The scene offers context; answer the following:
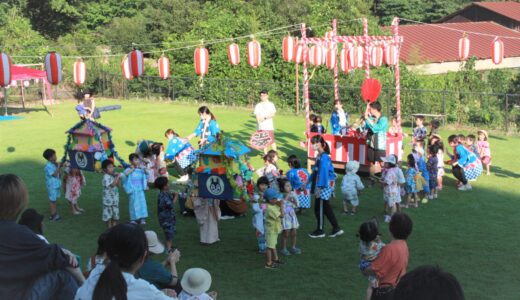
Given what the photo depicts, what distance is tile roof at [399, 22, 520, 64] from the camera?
44062 millimetres

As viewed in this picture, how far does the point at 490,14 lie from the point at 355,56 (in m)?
46.0

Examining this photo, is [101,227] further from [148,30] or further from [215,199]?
[148,30]

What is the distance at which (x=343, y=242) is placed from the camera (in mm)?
11516

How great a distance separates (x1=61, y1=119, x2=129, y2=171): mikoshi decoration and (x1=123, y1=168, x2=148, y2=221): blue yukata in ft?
3.00

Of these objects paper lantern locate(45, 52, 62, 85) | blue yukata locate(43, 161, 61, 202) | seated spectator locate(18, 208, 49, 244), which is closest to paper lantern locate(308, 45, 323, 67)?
paper lantern locate(45, 52, 62, 85)

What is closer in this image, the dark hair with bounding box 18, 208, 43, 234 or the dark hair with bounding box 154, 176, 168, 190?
the dark hair with bounding box 18, 208, 43, 234

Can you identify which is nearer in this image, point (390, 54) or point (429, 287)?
point (429, 287)

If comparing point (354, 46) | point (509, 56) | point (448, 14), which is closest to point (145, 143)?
point (354, 46)

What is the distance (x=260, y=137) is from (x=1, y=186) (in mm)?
13480

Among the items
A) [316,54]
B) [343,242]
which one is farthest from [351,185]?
[316,54]

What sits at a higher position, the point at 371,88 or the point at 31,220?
the point at 371,88

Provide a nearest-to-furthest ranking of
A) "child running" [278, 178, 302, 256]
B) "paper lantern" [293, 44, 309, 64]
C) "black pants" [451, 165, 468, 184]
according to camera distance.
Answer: "child running" [278, 178, 302, 256] < "black pants" [451, 165, 468, 184] < "paper lantern" [293, 44, 309, 64]

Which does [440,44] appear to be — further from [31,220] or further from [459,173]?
[31,220]

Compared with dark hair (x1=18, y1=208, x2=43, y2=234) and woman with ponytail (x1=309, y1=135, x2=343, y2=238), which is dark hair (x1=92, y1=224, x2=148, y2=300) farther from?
woman with ponytail (x1=309, y1=135, x2=343, y2=238)
